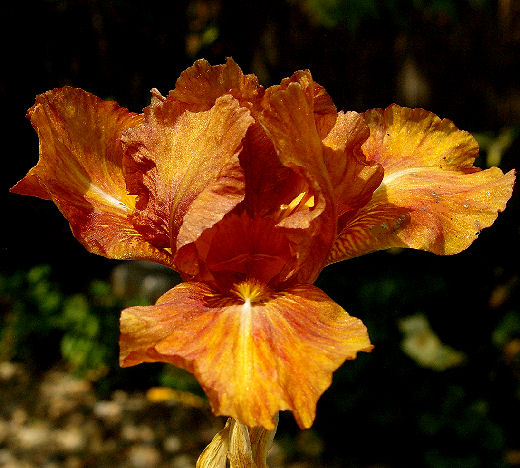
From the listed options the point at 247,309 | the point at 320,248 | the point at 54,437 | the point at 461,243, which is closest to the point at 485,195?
the point at 461,243

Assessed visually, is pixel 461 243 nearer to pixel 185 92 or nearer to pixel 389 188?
pixel 389 188

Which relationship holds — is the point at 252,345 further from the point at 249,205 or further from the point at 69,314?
the point at 69,314

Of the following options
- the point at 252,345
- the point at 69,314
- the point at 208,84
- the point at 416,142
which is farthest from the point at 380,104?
the point at 252,345

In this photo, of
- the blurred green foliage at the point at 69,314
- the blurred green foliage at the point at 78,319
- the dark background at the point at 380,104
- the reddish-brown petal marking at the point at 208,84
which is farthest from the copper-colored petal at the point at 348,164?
the blurred green foliage at the point at 69,314

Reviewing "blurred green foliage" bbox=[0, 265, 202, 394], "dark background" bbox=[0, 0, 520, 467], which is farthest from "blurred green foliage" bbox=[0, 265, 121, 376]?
"dark background" bbox=[0, 0, 520, 467]

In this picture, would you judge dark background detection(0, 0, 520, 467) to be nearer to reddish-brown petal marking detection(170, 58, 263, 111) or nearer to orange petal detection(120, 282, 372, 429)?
reddish-brown petal marking detection(170, 58, 263, 111)
